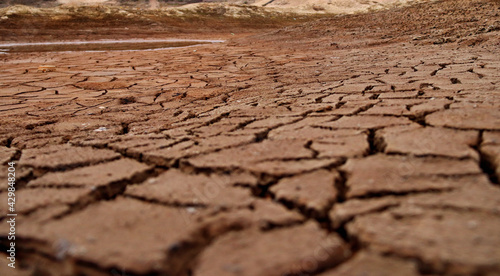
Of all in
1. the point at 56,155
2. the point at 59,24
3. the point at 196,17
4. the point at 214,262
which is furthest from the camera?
the point at 196,17

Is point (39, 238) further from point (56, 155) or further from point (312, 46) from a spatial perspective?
point (312, 46)

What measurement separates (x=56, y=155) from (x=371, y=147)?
54.2 inches

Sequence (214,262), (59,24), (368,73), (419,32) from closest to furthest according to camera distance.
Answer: (214,262) < (368,73) < (419,32) < (59,24)

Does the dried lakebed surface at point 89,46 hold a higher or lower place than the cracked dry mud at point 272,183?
lower

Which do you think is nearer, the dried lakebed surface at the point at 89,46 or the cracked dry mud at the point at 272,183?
the cracked dry mud at the point at 272,183

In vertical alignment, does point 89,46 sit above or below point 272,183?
below

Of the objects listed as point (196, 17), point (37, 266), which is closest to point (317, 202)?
point (37, 266)

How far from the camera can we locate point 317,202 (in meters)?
1.01

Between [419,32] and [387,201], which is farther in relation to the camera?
[419,32]

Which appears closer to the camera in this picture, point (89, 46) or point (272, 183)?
point (272, 183)

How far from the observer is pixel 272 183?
1.19 meters

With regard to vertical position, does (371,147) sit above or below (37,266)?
above

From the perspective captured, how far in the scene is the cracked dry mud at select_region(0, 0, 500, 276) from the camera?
2.71 feet

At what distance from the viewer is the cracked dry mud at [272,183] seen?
2.71 ft
